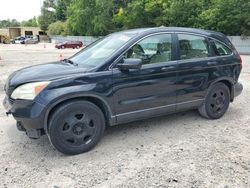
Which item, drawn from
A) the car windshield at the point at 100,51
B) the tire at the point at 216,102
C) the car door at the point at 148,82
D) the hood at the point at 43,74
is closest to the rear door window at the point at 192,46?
the car door at the point at 148,82

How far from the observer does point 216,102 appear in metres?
5.33

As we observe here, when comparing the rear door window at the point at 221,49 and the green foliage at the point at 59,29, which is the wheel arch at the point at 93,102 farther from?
the green foliage at the point at 59,29

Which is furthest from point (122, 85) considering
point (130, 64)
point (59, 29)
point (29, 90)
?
point (59, 29)

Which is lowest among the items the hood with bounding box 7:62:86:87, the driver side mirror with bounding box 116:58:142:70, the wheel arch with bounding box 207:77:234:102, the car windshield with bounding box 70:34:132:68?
the wheel arch with bounding box 207:77:234:102

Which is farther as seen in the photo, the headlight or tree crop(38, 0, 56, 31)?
tree crop(38, 0, 56, 31)

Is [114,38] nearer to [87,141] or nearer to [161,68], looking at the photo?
[161,68]

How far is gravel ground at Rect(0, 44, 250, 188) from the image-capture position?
3336 millimetres

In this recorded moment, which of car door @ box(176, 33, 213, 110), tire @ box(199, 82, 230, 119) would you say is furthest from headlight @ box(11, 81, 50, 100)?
tire @ box(199, 82, 230, 119)

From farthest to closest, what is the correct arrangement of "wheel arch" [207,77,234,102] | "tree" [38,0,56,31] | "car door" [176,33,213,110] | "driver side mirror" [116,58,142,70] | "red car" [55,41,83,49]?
"tree" [38,0,56,31], "red car" [55,41,83,49], "wheel arch" [207,77,234,102], "car door" [176,33,213,110], "driver side mirror" [116,58,142,70]

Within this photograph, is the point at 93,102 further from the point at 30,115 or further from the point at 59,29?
the point at 59,29

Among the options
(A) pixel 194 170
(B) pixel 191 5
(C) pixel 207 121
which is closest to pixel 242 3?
(B) pixel 191 5

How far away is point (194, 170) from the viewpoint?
3.54m

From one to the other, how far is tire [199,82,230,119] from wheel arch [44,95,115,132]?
1.99 meters

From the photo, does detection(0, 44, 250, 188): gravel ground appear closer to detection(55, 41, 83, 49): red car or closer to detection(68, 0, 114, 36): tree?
detection(55, 41, 83, 49): red car
